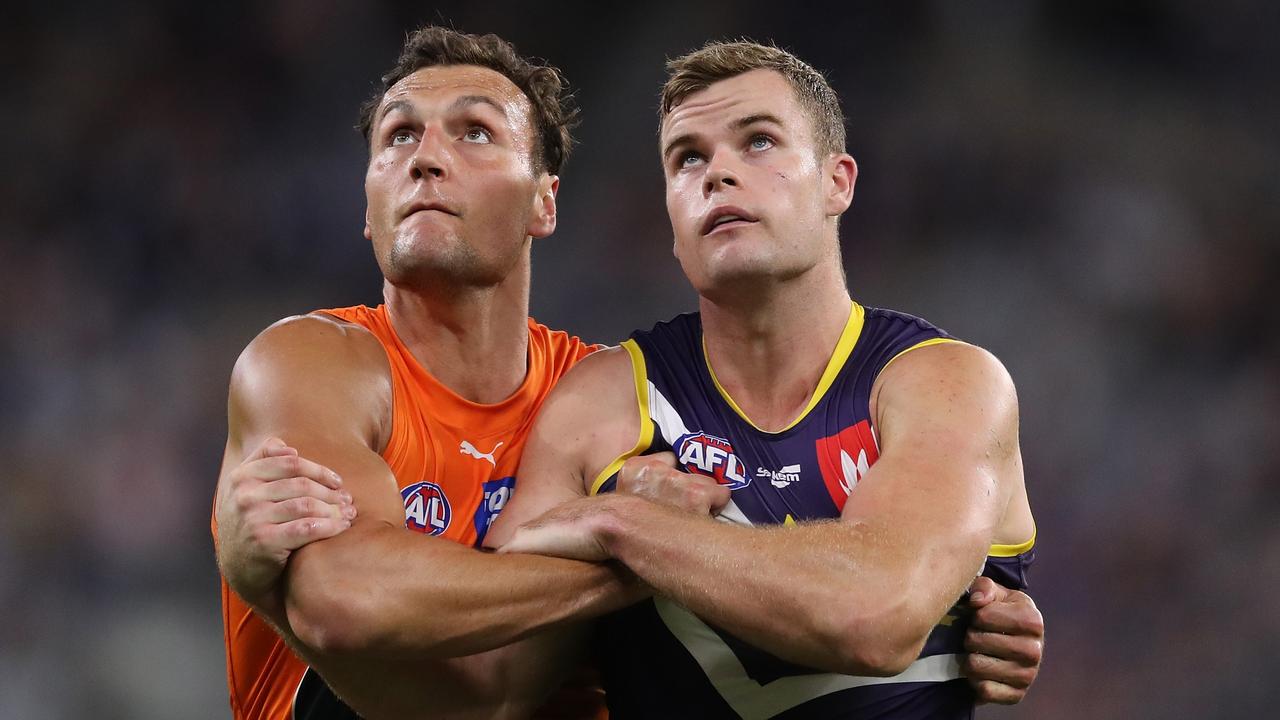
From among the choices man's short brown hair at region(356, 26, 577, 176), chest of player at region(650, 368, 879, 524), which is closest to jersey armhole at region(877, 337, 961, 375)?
chest of player at region(650, 368, 879, 524)

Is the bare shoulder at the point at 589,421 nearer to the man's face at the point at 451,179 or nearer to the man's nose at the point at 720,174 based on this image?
the man's nose at the point at 720,174

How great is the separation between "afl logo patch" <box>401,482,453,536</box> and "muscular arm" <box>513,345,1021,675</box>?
82cm

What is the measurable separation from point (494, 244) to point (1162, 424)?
5.20 metres

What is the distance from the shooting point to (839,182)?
3674 millimetres

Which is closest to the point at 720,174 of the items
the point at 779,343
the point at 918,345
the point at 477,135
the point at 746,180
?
the point at 746,180

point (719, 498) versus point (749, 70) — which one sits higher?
point (749, 70)

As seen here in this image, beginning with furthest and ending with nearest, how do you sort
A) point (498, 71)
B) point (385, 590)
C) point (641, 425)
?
point (498, 71), point (641, 425), point (385, 590)

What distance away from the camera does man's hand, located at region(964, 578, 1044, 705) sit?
10.0 ft

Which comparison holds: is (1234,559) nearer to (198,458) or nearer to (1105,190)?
(1105,190)

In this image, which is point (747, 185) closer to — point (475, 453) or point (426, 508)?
point (475, 453)

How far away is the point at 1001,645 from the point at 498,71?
266 centimetres

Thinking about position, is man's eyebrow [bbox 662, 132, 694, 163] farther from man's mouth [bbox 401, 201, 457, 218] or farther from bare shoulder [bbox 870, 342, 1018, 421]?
bare shoulder [bbox 870, 342, 1018, 421]

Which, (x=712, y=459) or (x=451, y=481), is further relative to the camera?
(x=451, y=481)

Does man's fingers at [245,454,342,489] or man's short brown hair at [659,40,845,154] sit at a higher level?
man's short brown hair at [659,40,845,154]
